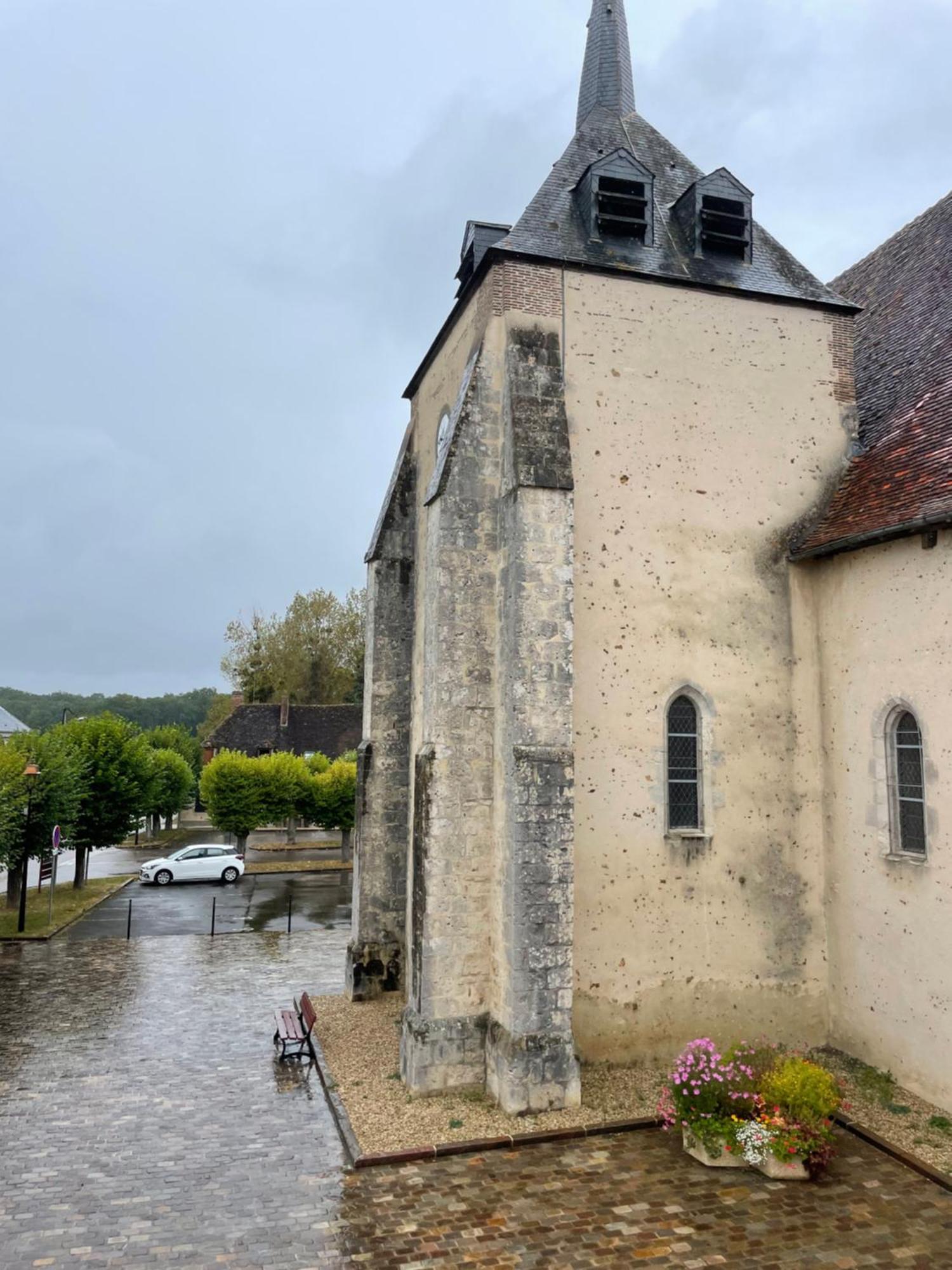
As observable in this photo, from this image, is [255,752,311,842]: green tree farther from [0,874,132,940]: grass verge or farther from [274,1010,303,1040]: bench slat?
[274,1010,303,1040]: bench slat

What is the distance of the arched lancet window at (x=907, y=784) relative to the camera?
903cm

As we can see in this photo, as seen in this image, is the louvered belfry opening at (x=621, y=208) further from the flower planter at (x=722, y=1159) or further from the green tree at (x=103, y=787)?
the green tree at (x=103, y=787)

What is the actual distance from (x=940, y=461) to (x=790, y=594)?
232cm

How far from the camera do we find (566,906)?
8.70 m

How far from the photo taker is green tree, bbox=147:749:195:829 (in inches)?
1406

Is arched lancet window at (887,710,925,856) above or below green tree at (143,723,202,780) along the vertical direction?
below

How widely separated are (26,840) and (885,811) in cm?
1764

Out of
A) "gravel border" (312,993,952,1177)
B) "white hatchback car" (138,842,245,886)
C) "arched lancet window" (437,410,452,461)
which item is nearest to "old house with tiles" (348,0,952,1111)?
"gravel border" (312,993,952,1177)

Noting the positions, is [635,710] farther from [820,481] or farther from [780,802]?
[820,481]

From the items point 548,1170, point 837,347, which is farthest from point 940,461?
point 548,1170

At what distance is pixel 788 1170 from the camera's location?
721cm

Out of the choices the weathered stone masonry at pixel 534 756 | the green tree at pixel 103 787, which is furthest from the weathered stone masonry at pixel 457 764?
the green tree at pixel 103 787

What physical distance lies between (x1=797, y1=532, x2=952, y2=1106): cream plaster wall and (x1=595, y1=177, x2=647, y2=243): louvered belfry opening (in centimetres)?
495

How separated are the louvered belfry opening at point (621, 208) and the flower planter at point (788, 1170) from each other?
34.3 ft
